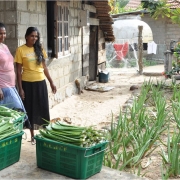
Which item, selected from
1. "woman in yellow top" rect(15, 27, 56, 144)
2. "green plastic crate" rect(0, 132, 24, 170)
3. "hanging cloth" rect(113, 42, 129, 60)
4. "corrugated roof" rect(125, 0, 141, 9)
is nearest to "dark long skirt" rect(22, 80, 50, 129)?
"woman in yellow top" rect(15, 27, 56, 144)

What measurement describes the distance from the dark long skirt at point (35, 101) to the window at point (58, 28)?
9.01 ft

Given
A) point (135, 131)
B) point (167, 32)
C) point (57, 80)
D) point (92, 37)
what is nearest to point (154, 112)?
point (135, 131)

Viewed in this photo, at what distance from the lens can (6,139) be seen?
305 centimetres

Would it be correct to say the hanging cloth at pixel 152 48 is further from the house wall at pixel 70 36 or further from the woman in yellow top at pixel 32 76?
the woman in yellow top at pixel 32 76

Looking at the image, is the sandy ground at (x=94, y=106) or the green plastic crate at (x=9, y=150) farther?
the sandy ground at (x=94, y=106)

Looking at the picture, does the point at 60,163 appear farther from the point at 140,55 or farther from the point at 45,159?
the point at 140,55

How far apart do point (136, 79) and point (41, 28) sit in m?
6.65

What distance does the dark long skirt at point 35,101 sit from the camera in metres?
4.48

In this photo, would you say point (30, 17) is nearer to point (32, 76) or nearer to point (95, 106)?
point (32, 76)

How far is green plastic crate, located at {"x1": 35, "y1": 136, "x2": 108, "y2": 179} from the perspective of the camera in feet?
9.57

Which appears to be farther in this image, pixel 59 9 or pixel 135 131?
pixel 59 9

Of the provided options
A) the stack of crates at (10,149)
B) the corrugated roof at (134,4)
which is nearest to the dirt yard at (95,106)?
the stack of crates at (10,149)

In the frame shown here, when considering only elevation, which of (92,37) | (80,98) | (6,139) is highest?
(92,37)

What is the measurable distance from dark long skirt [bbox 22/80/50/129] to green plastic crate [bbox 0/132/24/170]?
128 cm
